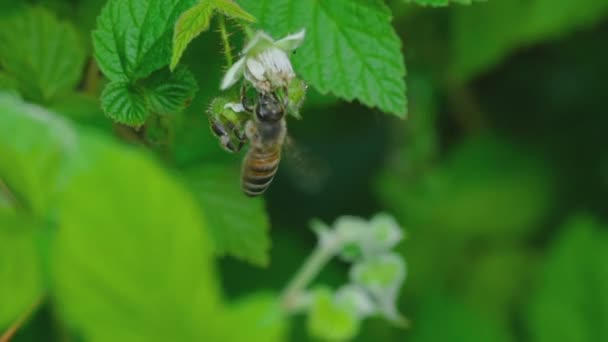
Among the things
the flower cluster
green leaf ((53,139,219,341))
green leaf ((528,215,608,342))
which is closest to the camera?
green leaf ((53,139,219,341))

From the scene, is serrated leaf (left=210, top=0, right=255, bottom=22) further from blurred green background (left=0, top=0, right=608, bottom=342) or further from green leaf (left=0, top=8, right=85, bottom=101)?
blurred green background (left=0, top=0, right=608, bottom=342)

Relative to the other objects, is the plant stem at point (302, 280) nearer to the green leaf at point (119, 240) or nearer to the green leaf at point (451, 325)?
the green leaf at point (119, 240)

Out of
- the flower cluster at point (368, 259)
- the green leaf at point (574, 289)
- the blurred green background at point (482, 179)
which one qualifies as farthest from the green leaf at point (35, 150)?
the green leaf at point (574, 289)

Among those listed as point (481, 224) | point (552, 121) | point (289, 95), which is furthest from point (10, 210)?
point (552, 121)

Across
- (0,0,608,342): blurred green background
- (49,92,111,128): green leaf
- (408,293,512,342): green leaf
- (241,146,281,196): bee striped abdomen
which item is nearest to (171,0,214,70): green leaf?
(241,146,281,196): bee striped abdomen

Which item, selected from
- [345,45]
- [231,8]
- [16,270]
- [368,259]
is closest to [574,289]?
[368,259]

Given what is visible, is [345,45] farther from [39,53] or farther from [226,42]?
[39,53]

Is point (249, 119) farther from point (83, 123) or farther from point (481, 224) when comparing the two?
point (481, 224)
